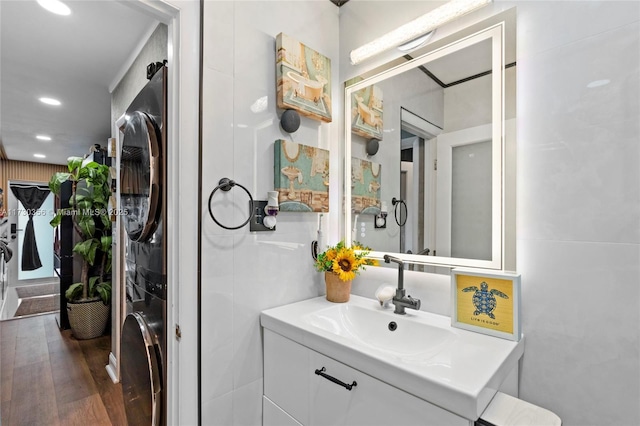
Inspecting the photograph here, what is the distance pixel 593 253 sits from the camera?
3.07 feet

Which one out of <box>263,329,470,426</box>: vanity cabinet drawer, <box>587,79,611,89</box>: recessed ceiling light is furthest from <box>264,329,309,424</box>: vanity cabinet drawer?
<box>587,79,611,89</box>: recessed ceiling light

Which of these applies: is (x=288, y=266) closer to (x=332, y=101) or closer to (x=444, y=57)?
(x=332, y=101)

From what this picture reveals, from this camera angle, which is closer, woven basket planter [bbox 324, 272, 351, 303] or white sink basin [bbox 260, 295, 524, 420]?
white sink basin [bbox 260, 295, 524, 420]

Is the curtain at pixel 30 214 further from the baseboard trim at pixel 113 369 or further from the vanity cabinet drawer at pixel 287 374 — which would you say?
the vanity cabinet drawer at pixel 287 374

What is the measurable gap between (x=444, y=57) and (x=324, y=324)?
4.04ft

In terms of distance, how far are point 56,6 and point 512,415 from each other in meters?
2.63

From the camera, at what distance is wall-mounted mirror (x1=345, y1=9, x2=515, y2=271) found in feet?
3.71

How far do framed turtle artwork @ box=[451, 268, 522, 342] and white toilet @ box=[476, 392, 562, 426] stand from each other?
0.21 m

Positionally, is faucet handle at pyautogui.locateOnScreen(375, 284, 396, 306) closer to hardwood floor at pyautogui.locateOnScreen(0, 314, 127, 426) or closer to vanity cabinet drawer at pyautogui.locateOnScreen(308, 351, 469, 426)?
vanity cabinet drawer at pyautogui.locateOnScreen(308, 351, 469, 426)

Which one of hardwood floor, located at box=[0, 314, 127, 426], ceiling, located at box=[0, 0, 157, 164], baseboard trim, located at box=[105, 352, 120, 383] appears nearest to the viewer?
ceiling, located at box=[0, 0, 157, 164]

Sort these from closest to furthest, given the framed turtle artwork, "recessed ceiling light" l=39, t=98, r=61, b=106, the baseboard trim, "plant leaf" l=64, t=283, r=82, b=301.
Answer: the framed turtle artwork < the baseboard trim < "recessed ceiling light" l=39, t=98, r=61, b=106 < "plant leaf" l=64, t=283, r=82, b=301

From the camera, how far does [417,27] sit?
131 centimetres

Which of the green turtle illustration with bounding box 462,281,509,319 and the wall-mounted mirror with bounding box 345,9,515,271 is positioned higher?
the wall-mounted mirror with bounding box 345,9,515,271

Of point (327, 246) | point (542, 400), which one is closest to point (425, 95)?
point (327, 246)
